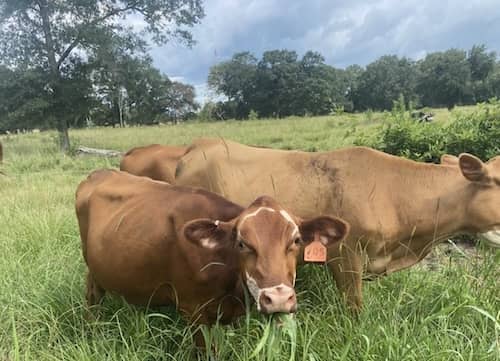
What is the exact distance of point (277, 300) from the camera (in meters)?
2.40

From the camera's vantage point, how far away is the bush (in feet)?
20.4

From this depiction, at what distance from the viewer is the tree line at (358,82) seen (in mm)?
63375

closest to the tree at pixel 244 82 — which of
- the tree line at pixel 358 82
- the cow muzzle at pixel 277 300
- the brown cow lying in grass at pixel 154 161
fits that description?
the tree line at pixel 358 82

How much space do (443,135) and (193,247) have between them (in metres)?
4.62

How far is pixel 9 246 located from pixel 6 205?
2240 mm

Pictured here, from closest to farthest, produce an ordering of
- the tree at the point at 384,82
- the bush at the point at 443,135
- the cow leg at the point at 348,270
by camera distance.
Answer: the cow leg at the point at 348,270, the bush at the point at 443,135, the tree at the point at 384,82

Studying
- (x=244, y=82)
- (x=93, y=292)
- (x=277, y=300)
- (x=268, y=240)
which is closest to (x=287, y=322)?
(x=277, y=300)

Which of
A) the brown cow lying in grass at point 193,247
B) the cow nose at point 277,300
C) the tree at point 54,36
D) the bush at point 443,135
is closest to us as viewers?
the cow nose at point 277,300

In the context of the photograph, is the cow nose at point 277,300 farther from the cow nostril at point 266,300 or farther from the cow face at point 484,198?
the cow face at point 484,198

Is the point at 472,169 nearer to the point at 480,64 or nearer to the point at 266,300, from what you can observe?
the point at 266,300

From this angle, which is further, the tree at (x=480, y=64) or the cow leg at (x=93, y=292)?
the tree at (x=480, y=64)

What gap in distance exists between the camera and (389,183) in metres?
4.11

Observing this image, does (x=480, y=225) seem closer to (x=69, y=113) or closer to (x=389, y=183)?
(x=389, y=183)

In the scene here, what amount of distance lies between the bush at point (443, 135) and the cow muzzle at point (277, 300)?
4505mm
